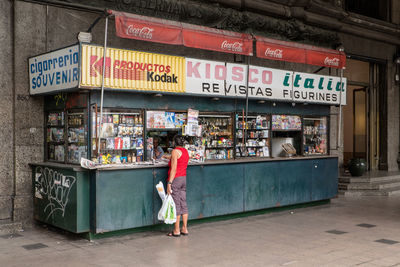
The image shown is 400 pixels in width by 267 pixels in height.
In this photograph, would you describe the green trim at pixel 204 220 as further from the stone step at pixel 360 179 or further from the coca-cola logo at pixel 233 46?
the coca-cola logo at pixel 233 46

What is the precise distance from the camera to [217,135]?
991cm

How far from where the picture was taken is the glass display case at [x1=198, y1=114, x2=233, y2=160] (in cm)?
973

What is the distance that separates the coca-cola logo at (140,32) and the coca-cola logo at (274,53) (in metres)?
3.11

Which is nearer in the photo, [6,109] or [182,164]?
[182,164]

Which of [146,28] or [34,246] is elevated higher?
[146,28]

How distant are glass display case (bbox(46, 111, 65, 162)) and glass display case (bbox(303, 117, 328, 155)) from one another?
6.24 metres

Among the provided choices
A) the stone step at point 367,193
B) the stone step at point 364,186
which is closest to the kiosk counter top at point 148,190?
the stone step at point 367,193

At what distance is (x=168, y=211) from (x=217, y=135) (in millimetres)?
2683

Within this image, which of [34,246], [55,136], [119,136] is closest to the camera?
[34,246]

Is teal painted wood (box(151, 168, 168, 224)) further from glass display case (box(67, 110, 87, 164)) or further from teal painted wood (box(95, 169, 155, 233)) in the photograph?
glass display case (box(67, 110, 87, 164))

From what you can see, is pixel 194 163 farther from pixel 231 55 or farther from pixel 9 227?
pixel 231 55

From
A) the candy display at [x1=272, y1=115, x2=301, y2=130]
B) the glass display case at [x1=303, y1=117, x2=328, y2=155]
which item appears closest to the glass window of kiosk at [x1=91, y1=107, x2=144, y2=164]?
the candy display at [x1=272, y1=115, x2=301, y2=130]

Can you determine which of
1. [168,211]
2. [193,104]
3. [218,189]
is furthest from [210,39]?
[168,211]

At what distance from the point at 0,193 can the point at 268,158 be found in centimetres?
587
